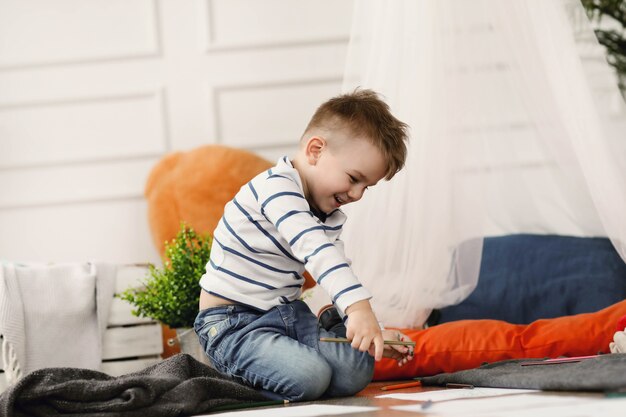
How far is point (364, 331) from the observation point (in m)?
1.47

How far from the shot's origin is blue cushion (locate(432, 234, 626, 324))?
88.6 inches

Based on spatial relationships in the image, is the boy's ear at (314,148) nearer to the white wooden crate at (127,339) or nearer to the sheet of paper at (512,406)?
the sheet of paper at (512,406)

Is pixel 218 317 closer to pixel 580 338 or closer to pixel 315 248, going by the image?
pixel 315 248

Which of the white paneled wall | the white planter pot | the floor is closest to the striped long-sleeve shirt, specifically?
the floor

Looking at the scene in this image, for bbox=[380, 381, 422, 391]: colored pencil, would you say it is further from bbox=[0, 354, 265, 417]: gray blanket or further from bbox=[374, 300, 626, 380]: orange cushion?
bbox=[0, 354, 265, 417]: gray blanket

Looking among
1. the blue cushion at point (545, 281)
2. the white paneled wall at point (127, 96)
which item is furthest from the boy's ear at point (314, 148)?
the white paneled wall at point (127, 96)

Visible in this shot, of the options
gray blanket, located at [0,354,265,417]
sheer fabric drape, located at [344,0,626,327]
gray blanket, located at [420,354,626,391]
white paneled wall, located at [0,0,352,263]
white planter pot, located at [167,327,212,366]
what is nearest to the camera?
gray blanket, located at [420,354,626,391]

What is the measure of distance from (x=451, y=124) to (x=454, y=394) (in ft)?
2.79

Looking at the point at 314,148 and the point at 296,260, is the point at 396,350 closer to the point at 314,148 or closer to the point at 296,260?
the point at 296,260

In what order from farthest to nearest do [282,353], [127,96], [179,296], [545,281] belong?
1. [127,96]
2. [545,281]
3. [179,296]
4. [282,353]

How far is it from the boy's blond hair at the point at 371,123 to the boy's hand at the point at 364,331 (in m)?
0.33

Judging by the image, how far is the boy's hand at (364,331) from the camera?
4.80 feet

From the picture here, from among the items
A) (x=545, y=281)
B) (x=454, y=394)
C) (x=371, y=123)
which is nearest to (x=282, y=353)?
(x=454, y=394)

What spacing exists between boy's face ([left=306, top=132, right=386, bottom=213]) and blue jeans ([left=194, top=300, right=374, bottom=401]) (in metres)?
0.26
